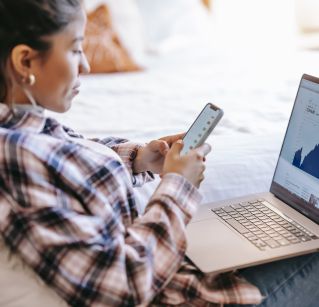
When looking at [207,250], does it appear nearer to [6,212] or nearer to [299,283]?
[299,283]

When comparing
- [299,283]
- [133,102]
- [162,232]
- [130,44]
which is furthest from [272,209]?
[130,44]

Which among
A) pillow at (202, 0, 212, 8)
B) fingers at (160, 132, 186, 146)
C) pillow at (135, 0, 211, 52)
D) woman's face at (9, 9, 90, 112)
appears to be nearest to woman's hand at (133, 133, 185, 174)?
fingers at (160, 132, 186, 146)

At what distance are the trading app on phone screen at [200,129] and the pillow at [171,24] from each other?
5.17ft

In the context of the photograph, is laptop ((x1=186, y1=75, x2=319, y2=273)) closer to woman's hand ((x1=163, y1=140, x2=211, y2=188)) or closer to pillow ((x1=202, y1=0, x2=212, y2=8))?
woman's hand ((x1=163, y1=140, x2=211, y2=188))

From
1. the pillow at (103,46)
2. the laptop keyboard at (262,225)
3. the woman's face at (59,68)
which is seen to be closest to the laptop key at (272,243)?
the laptop keyboard at (262,225)

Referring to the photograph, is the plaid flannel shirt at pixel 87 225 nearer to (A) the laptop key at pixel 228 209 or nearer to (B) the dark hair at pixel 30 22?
(B) the dark hair at pixel 30 22

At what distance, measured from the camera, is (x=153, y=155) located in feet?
3.29

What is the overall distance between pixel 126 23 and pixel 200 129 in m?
1.45

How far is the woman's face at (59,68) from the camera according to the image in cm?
73

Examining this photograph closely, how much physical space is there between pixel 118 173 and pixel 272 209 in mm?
351

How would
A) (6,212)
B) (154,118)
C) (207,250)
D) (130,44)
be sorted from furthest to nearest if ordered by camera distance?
(130,44) → (154,118) → (207,250) → (6,212)

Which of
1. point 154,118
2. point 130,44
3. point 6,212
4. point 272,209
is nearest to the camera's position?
point 6,212

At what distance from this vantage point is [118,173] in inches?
31.0

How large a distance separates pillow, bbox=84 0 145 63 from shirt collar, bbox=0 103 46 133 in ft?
4.67
